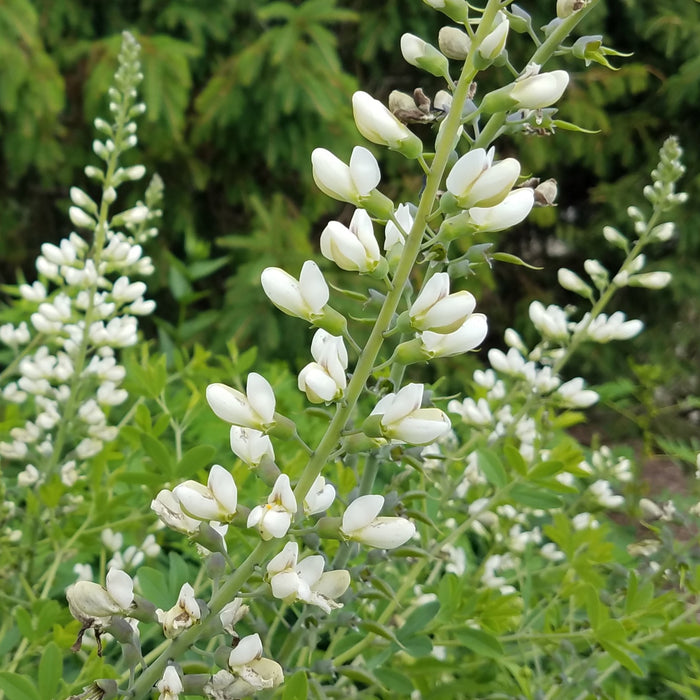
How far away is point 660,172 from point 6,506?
1.05 metres

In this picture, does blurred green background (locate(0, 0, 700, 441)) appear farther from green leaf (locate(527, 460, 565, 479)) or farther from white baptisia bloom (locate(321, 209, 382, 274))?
white baptisia bloom (locate(321, 209, 382, 274))

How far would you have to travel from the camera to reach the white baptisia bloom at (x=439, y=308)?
20.7 inches

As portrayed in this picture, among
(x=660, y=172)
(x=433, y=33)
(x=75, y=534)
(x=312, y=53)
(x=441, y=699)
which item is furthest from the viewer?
(x=433, y=33)

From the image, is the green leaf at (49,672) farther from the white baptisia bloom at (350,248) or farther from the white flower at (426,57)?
the white flower at (426,57)

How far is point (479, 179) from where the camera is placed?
1.73 ft

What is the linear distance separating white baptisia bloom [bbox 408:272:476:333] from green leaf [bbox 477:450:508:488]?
0.47 meters

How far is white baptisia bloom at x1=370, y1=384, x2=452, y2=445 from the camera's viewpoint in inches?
21.4

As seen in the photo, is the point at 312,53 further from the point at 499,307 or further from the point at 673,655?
the point at 673,655

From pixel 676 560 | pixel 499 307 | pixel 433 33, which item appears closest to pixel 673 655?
pixel 676 560

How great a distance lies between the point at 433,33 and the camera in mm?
3109

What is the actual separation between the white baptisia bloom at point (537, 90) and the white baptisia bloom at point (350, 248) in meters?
0.15

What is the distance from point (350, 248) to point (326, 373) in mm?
92

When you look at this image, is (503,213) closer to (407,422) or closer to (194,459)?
(407,422)

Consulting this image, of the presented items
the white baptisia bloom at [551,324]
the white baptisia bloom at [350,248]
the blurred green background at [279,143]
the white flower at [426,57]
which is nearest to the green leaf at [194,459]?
the white baptisia bloom at [350,248]
